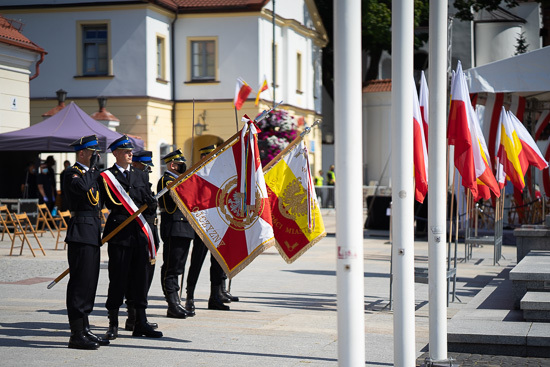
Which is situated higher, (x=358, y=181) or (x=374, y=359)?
(x=358, y=181)

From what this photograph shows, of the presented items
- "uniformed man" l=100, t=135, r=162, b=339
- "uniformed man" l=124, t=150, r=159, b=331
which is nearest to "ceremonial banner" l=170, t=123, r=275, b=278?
"uniformed man" l=124, t=150, r=159, b=331

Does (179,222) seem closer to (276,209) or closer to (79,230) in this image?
(276,209)

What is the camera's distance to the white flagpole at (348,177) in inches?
209

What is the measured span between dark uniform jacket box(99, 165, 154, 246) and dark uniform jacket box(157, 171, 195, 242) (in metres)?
1.07

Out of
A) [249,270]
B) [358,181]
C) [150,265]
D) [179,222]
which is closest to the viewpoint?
[358,181]

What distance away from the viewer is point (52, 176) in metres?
26.3

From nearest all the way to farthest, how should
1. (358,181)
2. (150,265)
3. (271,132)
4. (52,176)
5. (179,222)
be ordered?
1. (358,181)
2. (150,265)
3. (179,222)
4. (271,132)
5. (52,176)

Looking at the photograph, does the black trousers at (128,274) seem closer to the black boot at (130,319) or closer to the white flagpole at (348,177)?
the black boot at (130,319)

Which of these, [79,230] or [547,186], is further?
[547,186]

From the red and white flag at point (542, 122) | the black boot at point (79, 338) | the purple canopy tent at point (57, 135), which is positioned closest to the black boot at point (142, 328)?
the black boot at point (79, 338)

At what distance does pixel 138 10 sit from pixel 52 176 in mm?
13199

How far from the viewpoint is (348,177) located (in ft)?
17.5

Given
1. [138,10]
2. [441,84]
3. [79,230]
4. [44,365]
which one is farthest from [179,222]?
[138,10]

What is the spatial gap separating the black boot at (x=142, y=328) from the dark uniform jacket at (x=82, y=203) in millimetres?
916
